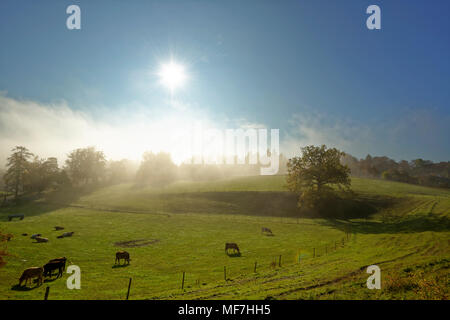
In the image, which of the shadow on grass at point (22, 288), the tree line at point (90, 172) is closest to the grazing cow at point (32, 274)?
the shadow on grass at point (22, 288)

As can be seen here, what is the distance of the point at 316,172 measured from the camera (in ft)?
197

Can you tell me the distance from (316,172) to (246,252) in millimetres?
36929

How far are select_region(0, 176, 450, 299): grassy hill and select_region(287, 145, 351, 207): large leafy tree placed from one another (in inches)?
347

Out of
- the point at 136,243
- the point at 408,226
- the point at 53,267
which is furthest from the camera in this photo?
the point at 408,226

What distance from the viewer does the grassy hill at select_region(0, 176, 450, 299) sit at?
54.0 feet

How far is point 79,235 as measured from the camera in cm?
3981

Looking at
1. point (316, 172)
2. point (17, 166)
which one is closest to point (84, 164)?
point (17, 166)

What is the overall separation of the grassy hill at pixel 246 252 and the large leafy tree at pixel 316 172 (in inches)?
347

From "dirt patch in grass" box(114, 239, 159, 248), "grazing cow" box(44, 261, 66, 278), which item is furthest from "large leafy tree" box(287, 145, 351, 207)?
"grazing cow" box(44, 261, 66, 278)

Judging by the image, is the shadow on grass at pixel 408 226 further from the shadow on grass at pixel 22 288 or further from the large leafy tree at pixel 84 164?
the large leafy tree at pixel 84 164

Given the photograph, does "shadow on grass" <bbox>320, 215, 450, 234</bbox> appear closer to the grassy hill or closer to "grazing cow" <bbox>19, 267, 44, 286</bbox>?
the grassy hill

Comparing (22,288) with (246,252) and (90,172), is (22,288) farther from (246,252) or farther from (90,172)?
(90,172)

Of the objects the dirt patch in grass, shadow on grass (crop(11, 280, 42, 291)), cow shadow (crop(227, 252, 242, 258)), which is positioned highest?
shadow on grass (crop(11, 280, 42, 291))
